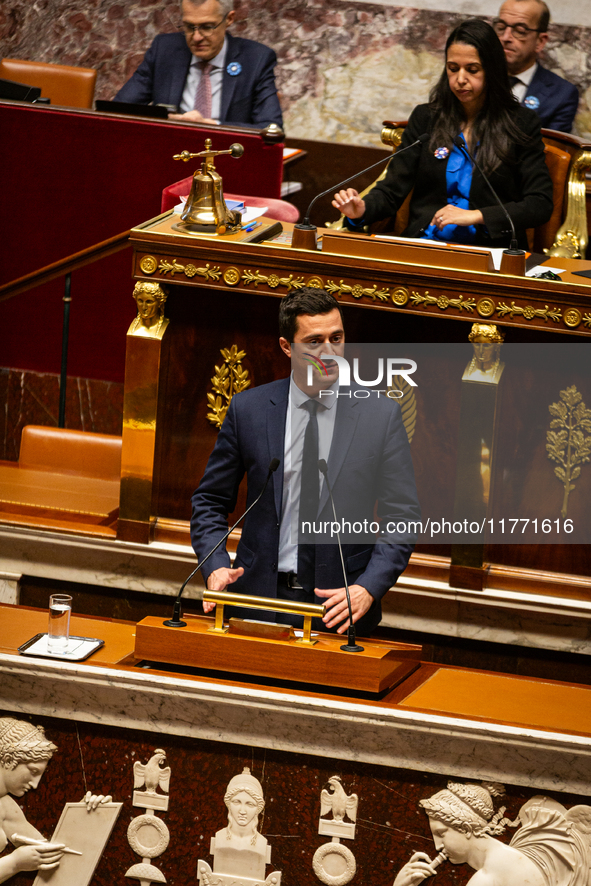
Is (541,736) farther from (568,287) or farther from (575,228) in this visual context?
(575,228)

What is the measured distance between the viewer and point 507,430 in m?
3.25

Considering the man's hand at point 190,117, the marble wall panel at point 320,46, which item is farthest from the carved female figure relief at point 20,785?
the marble wall panel at point 320,46

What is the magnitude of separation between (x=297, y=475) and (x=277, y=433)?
11 centimetres

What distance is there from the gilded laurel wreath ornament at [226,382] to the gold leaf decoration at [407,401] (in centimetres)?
44

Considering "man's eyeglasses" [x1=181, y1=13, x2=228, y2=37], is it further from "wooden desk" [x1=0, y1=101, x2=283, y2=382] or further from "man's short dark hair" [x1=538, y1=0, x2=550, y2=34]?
"man's short dark hair" [x1=538, y1=0, x2=550, y2=34]

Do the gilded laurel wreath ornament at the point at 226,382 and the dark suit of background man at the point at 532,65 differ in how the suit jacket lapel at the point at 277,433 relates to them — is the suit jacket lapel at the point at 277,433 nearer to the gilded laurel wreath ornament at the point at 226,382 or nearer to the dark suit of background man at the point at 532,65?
the gilded laurel wreath ornament at the point at 226,382

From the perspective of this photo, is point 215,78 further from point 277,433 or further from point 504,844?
point 504,844

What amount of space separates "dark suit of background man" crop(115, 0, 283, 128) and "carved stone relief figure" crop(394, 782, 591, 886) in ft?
13.1

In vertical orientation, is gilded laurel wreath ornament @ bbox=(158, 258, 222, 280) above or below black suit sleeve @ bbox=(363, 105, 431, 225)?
below

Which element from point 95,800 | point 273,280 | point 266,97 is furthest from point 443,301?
point 266,97

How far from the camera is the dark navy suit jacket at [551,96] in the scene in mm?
5535

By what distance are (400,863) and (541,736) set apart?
1.21 feet

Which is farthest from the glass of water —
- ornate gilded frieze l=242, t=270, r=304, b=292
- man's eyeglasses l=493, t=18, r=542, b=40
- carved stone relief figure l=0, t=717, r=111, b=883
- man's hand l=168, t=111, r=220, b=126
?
man's eyeglasses l=493, t=18, r=542, b=40

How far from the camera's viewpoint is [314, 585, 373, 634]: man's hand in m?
2.24
